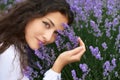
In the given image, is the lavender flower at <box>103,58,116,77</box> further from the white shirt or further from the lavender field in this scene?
the white shirt

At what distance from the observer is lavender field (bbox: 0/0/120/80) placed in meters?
2.81

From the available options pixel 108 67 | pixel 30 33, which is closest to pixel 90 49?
pixel 108 67

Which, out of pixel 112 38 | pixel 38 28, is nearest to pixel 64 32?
pixel 38 28

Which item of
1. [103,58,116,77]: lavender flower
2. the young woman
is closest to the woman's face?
the young woman

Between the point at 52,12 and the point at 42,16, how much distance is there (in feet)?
0.27

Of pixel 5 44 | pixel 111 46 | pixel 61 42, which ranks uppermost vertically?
pixel 5 44

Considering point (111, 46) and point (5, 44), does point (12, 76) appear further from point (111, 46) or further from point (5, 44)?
point (111, 46)

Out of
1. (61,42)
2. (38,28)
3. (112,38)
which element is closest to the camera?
(38,28)

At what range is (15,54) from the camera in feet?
9.16

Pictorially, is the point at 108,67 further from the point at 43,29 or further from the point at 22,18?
the point at 22,18

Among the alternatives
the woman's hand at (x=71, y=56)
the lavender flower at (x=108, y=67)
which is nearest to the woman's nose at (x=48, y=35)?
the woman's hand at (x=71, y=56)

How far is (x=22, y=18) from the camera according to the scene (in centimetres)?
288

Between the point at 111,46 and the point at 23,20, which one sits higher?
the point at 23,20

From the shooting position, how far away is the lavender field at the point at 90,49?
9.23 feet
